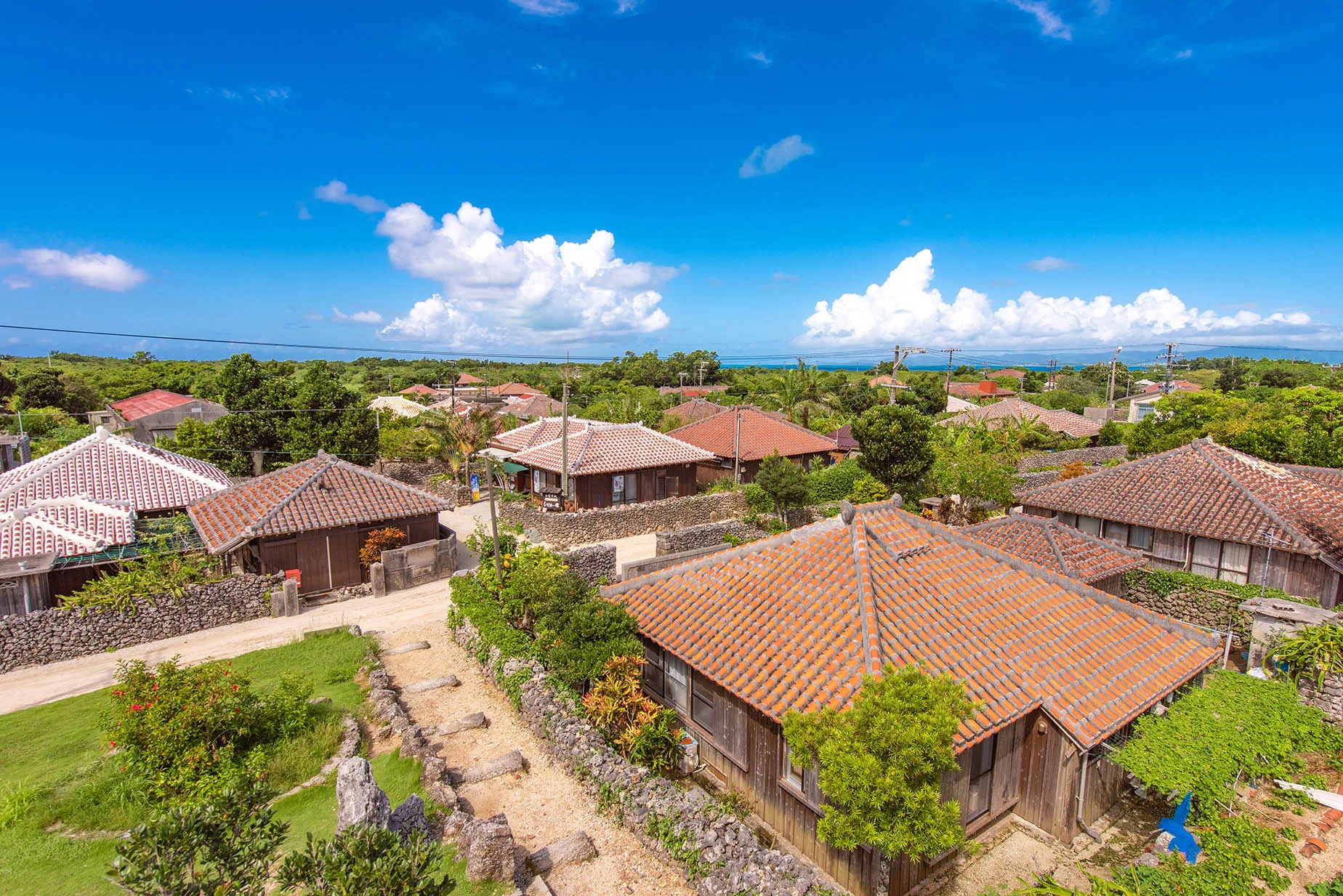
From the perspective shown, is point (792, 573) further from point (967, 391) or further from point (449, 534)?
point (967, 391)

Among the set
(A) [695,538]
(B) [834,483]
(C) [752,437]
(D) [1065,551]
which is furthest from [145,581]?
(C) [752,437]

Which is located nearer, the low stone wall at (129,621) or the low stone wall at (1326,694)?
the low stone wall at (1326,694)

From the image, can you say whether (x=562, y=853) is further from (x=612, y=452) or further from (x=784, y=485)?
(x=612, y=452)

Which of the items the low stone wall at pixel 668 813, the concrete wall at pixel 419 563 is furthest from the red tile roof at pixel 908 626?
the concrete wall at pixel 419 563

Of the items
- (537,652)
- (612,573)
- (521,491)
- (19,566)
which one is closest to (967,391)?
(521,491)

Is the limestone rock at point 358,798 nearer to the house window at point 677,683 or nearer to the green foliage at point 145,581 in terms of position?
the house window at point 677,683

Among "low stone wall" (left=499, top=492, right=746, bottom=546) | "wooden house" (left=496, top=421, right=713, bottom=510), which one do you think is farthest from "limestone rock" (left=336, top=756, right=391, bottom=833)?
"wooden house" (left=496, top=421, right=713, bottom=510)
